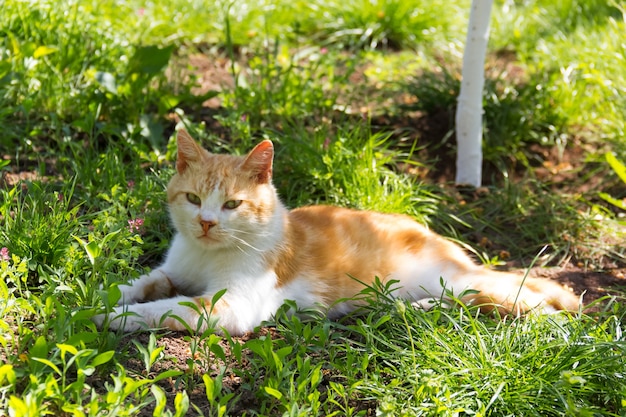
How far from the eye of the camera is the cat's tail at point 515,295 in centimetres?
360

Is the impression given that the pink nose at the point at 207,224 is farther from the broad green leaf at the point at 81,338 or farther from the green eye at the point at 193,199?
the broad green leaf at the point at 81,338

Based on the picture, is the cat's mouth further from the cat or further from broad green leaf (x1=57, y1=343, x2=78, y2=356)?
broad green leaf (x1=57, y1=343, x2=78, y2=356)

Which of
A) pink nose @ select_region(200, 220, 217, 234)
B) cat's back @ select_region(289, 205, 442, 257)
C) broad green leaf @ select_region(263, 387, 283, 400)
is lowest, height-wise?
broad green leaf @ select_region(263, 387, 283, 400)

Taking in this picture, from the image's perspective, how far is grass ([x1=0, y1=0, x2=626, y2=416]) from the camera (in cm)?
284

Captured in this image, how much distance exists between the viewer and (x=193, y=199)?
3.44 metres

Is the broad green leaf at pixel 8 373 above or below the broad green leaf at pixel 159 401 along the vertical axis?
above

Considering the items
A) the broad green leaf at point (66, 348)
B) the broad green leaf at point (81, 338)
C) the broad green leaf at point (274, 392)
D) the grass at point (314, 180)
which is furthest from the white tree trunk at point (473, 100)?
the broad green leaf at point (66, 348)

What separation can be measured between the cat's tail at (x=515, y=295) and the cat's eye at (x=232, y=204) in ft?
3.87

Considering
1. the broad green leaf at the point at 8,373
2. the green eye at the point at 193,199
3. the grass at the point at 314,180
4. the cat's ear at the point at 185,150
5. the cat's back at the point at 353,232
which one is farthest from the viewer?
the cat's back at the point at 353,232

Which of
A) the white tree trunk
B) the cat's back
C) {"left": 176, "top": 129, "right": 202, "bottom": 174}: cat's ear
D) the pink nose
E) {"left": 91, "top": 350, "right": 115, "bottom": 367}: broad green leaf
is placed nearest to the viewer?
{"left": 91, "top": 350, "right": 115, "bottom": 367}: broad green leaf

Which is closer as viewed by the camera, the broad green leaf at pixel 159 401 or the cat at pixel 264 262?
the broad green leaf at pixel 159 401

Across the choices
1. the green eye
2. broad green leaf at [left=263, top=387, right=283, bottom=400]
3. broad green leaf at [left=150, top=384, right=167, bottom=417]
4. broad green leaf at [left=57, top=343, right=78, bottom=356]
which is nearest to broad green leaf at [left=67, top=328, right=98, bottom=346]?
broad green leaf at [left=57, top=343, right=78, bottom=356]

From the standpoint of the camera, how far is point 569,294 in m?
3.76

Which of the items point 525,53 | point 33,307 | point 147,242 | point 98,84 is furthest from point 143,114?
point 525,53
